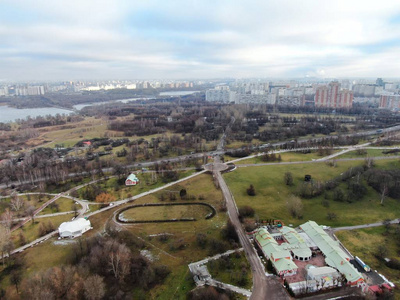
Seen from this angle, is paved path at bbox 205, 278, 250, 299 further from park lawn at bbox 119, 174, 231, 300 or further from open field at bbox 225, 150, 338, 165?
open field at bbox 225, 150, 338, 165

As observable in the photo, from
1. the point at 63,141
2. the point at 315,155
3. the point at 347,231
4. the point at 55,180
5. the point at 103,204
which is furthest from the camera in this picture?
the point at 63,141

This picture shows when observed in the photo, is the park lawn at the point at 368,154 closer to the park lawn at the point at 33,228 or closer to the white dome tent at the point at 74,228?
the white dome tent at the point at 74,228

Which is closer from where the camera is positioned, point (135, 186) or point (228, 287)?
point (228, 287)

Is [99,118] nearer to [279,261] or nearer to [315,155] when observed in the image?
[315,155]

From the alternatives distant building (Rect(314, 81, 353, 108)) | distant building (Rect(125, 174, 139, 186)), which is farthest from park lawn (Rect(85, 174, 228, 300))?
distant building (Rect(314, 81, 353, 108))

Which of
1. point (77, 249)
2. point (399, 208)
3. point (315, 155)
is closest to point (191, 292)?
point (77, 249)

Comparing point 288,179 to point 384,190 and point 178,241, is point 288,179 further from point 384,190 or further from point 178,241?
point 178,241

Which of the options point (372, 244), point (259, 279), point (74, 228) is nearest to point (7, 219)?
point (74, 228)
